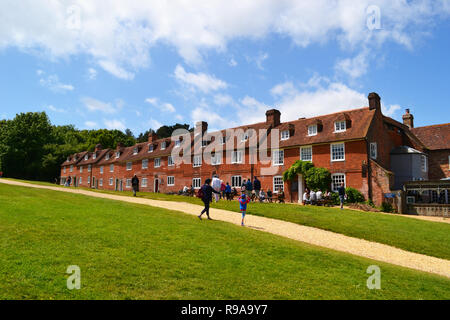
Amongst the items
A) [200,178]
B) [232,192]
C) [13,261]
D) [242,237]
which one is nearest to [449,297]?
[242,237]

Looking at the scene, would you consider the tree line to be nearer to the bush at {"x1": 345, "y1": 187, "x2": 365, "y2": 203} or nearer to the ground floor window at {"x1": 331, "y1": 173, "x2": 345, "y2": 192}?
the ground floor window at {"x1": 331, "y1": 173, "x2": 345, "y2": 192}

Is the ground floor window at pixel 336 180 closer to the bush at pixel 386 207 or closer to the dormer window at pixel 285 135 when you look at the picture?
the bush at pixel 386 207

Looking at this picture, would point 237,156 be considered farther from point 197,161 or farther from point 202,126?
point 202,126

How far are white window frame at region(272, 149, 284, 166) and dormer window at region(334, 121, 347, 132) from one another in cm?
609

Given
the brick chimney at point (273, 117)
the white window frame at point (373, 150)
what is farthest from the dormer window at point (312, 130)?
the white window frame at point (373, 150)

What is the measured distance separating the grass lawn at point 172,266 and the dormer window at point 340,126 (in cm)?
2190

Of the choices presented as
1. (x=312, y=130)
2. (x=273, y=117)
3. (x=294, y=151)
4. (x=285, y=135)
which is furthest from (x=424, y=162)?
(x=273, y=117)

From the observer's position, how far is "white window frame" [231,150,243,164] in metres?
36.7

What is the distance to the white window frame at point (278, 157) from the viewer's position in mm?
33656

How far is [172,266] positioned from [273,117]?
31.6 m

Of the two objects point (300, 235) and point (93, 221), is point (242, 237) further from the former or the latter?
point (93, 221)

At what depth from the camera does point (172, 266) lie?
302 inches

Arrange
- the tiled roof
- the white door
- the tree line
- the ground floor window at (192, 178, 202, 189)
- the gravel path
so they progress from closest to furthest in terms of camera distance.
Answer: the gravel path → the white door → the tiled roof → the ground floor window at (192, 178, 202, 189) → the tree line

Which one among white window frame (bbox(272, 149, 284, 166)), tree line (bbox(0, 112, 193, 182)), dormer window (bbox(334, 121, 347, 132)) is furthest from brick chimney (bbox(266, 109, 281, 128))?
tree line (bbox(0, 112, 193, 182))
